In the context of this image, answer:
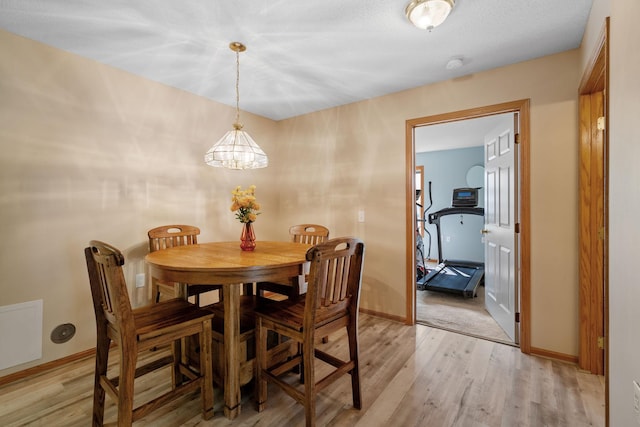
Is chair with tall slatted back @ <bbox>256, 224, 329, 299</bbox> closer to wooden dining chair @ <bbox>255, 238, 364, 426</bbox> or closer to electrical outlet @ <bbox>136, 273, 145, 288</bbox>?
wooden dining chair @ <bbox>255, 238, 364, 426</bbox>

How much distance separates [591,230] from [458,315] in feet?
5.16

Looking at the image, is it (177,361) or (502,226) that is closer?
(177,361)

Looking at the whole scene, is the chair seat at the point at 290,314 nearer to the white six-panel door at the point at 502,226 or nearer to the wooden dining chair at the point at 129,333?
the wooden dining chair at the point at 129,333

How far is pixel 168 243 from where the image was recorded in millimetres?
2539

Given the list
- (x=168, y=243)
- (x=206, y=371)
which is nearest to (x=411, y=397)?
(x=206, y=371)

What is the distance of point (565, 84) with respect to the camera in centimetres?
220

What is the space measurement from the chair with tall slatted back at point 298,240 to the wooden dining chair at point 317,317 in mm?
205

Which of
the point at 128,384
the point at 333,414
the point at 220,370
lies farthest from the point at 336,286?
the point at 128,384

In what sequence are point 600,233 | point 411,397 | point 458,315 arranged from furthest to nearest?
point 458,315
point 600,233
point 411,397

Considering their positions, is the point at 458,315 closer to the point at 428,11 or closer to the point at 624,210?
the point at 624,210

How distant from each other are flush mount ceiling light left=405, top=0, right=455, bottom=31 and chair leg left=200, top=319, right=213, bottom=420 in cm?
212

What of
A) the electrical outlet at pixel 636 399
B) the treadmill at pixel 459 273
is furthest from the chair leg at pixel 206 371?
the treadmill at pixel 459 273

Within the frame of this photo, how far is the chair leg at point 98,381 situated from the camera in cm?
150

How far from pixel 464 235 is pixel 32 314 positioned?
20.4 feet
